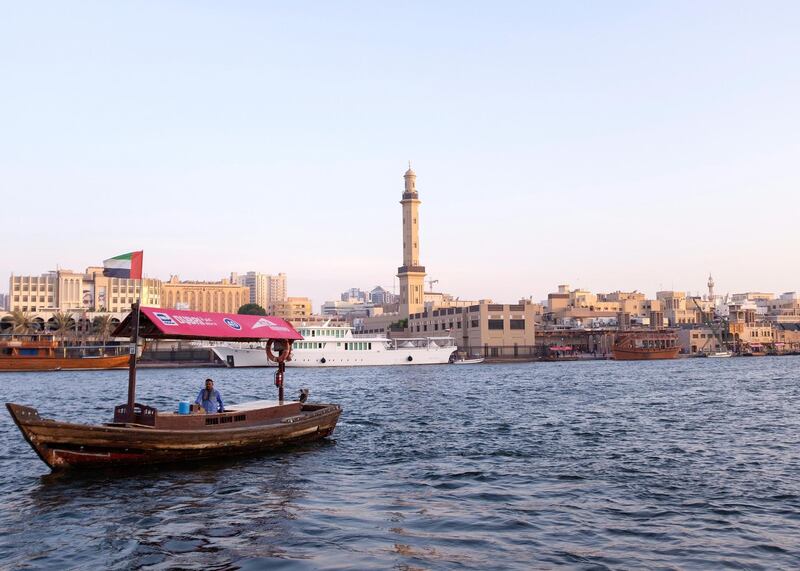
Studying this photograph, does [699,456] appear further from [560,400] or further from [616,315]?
[616,315]

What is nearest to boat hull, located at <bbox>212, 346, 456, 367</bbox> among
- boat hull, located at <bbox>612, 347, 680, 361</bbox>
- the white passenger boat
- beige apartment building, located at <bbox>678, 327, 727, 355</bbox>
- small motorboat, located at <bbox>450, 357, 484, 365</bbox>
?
the white passenger boat

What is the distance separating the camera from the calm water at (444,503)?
45.1 ft

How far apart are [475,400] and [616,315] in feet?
464

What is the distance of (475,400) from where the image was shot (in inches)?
1868

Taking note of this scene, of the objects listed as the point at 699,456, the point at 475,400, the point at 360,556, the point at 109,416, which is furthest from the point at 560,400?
the point at 360,556

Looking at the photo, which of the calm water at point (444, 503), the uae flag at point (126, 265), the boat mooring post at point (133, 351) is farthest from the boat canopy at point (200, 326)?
the calm water at point (444, 503)

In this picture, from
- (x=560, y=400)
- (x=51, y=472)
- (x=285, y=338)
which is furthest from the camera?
(x=560, y=400)

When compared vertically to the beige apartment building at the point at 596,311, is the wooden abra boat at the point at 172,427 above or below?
below

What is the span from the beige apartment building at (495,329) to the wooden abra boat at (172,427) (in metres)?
112

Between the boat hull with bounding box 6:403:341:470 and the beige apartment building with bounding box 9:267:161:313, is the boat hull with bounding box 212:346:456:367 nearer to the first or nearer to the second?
the beige apartment building with bounding box 9:267:161:313

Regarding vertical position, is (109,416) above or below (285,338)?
below

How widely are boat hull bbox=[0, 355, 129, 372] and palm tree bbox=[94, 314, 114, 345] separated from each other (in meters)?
29.7

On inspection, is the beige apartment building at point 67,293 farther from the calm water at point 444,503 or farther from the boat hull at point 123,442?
the boat hull at point 123,442

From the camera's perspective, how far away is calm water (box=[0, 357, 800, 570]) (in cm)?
1373
